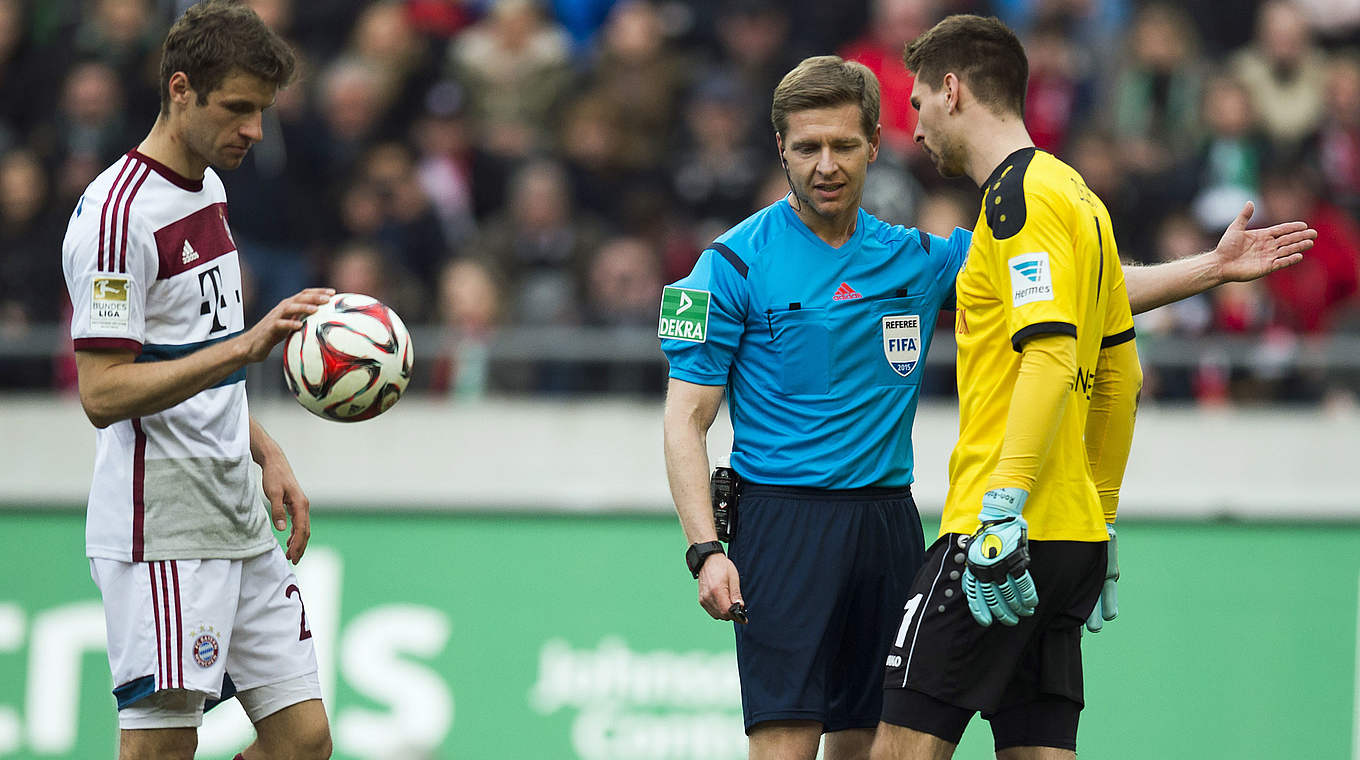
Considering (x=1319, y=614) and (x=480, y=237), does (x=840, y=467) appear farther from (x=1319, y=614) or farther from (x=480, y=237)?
(x=480, y=237)

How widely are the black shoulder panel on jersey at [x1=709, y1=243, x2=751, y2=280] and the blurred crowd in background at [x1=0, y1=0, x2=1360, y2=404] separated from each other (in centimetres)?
427

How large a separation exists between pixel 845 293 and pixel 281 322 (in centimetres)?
180

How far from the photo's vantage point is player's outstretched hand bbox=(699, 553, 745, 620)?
5.05 metres

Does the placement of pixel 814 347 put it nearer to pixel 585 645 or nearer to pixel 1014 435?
pixel 1014 435

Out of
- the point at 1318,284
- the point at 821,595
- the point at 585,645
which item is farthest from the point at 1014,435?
the point at 1318,284

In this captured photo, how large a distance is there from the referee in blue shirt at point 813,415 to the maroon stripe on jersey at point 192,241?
1393 millimetres

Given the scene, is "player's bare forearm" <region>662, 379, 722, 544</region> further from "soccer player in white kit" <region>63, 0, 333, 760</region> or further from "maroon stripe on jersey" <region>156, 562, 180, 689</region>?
"maroon stripe on jersey" <region>156, 562, 180, 689</region>

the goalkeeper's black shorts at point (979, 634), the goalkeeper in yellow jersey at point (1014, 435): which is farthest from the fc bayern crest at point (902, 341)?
the goalkeeper's black shorts at point (979, 634)

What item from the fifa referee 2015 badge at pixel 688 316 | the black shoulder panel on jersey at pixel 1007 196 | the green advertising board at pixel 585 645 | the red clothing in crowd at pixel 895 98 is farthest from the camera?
the red clothing in crowd at pixel 895 98

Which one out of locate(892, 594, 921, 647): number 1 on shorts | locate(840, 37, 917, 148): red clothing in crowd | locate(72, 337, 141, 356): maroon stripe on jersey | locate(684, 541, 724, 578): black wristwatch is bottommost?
→ locate(892, 594, 921, 647): number 1 on shorts

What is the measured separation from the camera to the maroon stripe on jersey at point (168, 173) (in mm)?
4939

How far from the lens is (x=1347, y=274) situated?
10117 millimetres

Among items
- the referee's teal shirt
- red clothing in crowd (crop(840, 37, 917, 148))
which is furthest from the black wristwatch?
red clothing in crowd (crop(840, 37, 917, 148))

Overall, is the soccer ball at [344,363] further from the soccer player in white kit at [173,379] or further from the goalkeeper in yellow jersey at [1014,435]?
the goalkeeper in yellow jersey at [1014,435]
